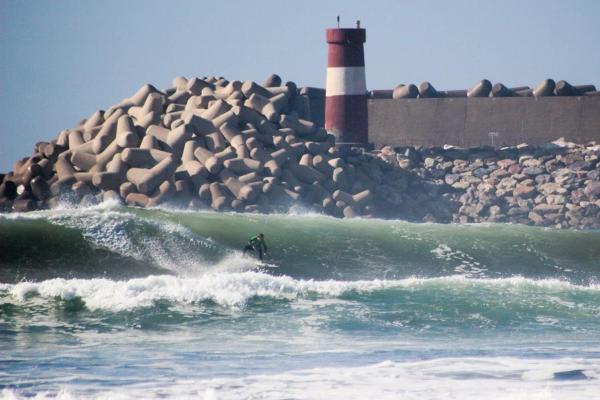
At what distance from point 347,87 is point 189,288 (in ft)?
38.9

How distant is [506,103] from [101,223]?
11.7 m

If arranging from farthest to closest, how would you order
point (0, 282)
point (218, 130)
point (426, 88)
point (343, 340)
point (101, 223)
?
1. point (426, 88)
2. point (218, 130)
3. point (101, 223)
4. point (0, 282)
5. point (343, 340)

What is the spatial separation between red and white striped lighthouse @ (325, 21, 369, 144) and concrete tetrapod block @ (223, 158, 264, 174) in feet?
13.8

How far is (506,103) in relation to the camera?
92.5ft

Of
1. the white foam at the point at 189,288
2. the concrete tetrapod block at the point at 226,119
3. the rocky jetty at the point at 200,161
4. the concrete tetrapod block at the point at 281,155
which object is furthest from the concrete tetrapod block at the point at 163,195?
the white foam at the point at 189,288

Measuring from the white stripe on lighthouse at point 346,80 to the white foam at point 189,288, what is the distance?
10099 mm

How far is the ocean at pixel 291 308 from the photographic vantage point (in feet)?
38.7

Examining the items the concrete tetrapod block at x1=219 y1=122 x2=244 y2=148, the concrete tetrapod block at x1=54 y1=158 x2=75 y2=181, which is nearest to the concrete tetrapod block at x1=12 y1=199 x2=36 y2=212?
the concrete tetrapod block at x1=54 y1=158 x2=75 y2=181

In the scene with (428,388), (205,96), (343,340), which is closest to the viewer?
(428,388)

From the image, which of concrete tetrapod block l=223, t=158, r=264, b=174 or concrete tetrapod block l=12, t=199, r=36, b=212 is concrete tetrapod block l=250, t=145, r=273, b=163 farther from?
concrete tetrapod block l=12, t=199, r=36, b=212

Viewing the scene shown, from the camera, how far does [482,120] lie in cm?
2825

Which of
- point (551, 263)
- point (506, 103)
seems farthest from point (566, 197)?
point (551, 263)

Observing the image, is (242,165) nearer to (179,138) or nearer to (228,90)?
(179,138)

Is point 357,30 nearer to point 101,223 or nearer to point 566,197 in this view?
point 566,197
